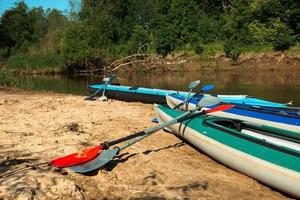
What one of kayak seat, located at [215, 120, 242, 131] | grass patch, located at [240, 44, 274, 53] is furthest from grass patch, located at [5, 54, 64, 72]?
kayak seat, located at [215, 120, 242, 131]

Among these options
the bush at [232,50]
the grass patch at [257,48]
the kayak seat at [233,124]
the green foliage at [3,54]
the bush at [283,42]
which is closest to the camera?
the kayak seat at [233,124]

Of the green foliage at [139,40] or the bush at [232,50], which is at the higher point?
the green foliage at [139,40]

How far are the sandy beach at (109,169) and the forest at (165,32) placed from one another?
2411 cm

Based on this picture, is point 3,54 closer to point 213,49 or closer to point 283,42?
point 213,49

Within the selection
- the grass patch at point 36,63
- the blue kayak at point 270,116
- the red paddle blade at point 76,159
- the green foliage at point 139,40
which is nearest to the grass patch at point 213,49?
the green foliage at point 139,40

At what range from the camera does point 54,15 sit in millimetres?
84750

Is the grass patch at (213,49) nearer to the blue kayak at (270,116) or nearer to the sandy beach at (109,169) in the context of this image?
the blue kayak at (270,116)

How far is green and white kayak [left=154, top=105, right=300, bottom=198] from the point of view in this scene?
16.4ft

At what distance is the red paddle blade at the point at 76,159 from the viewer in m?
5.50

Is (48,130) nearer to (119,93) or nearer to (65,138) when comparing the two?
(65,138)

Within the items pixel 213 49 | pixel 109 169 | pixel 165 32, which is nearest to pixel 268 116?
pixel 109 169

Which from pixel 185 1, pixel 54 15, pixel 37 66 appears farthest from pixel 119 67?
pixel 54 15

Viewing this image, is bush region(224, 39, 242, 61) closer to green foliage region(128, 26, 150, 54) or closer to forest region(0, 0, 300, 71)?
forest region(0, 0, 300, 71)

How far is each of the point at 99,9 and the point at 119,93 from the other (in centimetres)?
3254
